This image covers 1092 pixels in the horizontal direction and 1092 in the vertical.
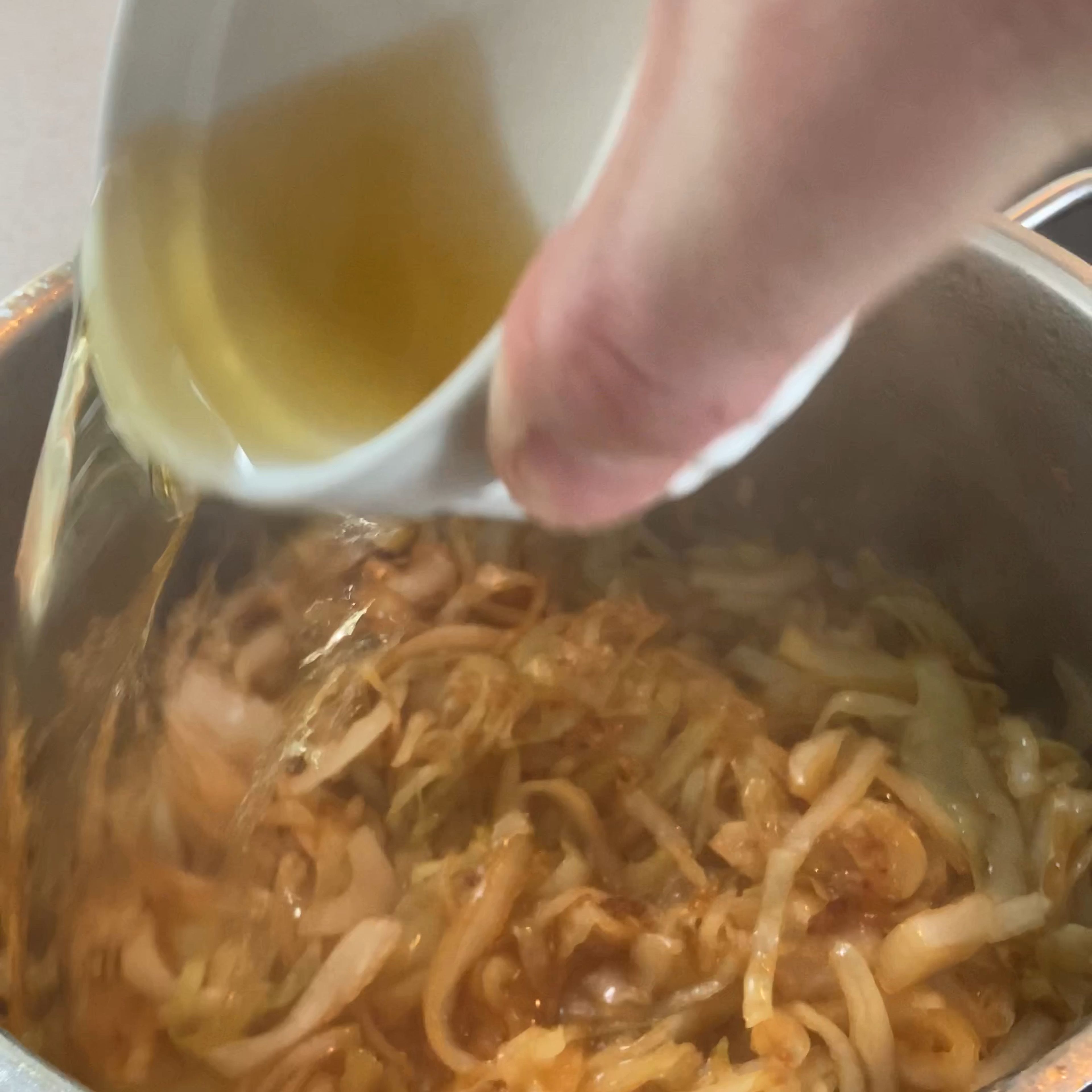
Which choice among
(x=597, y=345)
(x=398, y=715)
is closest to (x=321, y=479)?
(x=597, y=345)

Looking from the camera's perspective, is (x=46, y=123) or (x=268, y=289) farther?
(x=46, y=123)

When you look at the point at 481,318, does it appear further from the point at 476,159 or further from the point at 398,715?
the point at 398,715

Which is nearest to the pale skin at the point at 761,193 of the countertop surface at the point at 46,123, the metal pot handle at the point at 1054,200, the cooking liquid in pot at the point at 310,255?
the cooking liquid in pot at the point at 310,255

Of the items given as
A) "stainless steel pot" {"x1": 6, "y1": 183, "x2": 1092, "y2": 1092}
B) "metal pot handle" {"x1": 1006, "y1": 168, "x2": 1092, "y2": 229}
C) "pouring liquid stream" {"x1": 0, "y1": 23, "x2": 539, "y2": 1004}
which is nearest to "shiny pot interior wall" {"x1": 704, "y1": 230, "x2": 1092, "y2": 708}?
"stainless steel pot" {"x1": 6, "y1": 183, "x2": 1092, "y2": 1092}

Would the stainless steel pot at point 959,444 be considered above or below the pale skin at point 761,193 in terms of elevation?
below

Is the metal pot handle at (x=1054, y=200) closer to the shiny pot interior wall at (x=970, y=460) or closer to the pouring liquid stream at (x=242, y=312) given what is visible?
the shiny pot interior wall at (x=970, y=460)

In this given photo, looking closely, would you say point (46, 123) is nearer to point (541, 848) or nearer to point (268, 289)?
point (268, 289)

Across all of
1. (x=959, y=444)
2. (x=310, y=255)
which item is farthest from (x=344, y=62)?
(x=959, y=444)
